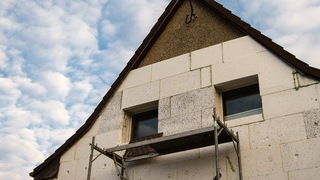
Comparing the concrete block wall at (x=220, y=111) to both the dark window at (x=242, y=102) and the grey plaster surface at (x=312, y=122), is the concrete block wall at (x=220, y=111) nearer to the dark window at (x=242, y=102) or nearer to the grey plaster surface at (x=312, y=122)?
the grey plaster surface at (x=312, y=122)

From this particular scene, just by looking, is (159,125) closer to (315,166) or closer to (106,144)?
(106,144)

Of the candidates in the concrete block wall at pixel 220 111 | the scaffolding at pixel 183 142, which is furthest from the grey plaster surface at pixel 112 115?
the scaffolding at pixel 183 142

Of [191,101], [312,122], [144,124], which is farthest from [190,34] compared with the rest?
[312,122]

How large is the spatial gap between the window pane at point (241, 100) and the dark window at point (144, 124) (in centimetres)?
178

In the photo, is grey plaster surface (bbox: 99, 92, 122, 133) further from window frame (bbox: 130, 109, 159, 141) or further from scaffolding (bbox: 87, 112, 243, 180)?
scaffolding (bbox: 87, 112, 243, 180)

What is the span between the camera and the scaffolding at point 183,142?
8.12 metres

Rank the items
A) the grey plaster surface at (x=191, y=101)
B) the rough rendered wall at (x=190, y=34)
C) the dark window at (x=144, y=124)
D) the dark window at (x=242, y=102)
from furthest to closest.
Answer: the dark window at (x=144, y=124)
the rough rendered wall at (x=190, y=34)
the grey plaster surface at (x=191, y=101)
the dark window at (x=242, y=102)

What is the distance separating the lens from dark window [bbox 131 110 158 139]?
10328 millimetres

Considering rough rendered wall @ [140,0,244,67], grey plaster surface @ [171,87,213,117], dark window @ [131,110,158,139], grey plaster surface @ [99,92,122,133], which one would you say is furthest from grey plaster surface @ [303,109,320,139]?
grey plaster surface @ [99,92,122,133]

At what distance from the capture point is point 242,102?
9289 mm

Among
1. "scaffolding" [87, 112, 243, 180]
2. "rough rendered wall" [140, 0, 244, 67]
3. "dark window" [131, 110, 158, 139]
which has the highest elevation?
"rough rendered wall" [140, 0, 244, 67]

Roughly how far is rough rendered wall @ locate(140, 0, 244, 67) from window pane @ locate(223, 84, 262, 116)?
127cm

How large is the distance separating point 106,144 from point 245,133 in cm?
341

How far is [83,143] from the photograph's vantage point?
10805mm
